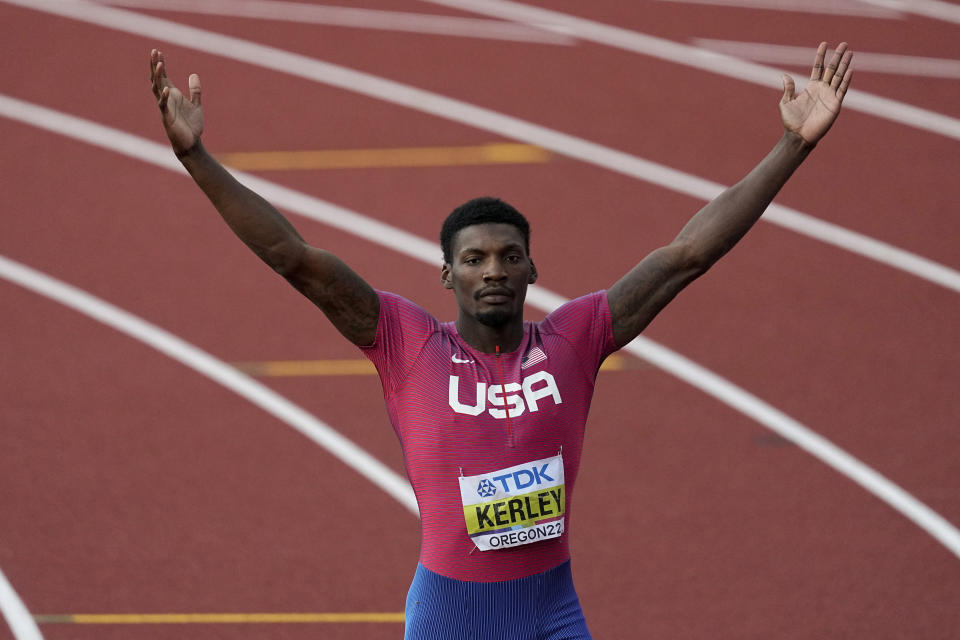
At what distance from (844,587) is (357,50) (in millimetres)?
5200

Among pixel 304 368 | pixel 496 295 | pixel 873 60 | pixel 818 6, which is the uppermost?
pixel 818 6

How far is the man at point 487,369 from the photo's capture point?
2.86m

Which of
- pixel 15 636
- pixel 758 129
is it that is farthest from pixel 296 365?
pixel 758 129

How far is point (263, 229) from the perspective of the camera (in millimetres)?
2822

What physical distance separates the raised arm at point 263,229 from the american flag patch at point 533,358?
14.6 inches

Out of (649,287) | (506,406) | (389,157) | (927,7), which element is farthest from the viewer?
(927,7)

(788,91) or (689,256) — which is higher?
(788,91)

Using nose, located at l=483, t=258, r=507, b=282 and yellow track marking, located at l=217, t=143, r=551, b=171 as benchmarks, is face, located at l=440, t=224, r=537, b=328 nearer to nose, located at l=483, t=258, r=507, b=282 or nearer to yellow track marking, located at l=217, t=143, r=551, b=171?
nose, located at l=483, t=258, r=507, b=282

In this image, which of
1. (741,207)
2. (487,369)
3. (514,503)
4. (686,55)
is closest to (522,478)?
(514,503)

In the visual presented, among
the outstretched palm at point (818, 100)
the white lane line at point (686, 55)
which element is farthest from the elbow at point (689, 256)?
the white lane line at point (686, 55)

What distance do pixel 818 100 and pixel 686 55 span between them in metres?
5.29

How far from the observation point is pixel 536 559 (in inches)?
116

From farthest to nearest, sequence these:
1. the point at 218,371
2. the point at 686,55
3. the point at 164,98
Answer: the point at 686,55 < the point at 218,371 < the point at 164,98

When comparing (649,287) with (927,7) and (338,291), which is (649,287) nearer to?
(338,291)
